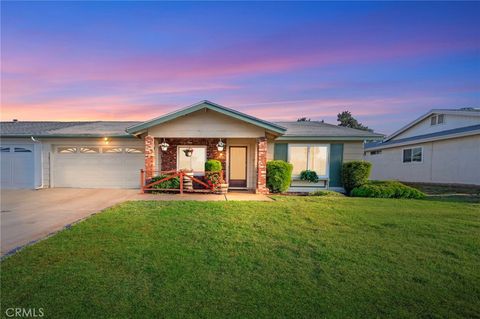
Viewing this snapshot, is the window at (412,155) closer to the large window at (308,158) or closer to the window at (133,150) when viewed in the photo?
the large window at (308,158)

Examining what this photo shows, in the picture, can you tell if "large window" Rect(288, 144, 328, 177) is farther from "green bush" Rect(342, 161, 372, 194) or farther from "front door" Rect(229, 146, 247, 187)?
"front door" Rect(229, 146, 247, 187)

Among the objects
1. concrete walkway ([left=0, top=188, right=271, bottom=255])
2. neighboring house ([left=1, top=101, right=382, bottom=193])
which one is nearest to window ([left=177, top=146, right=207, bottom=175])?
neighboring house ([left=1, top=101, right=382, bottom=193])

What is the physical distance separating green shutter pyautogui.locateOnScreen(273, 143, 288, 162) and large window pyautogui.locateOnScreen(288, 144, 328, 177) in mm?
207

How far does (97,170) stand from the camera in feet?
38.1

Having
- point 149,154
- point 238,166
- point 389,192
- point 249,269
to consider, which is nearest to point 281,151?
point 238,166

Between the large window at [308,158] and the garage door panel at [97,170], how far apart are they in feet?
26.6

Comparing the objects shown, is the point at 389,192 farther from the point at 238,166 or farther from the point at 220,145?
the point at 220,145

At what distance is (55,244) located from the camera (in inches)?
161

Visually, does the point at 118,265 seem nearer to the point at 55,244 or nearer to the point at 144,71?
the point at 55,244

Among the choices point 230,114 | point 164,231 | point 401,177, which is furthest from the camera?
point 401,177

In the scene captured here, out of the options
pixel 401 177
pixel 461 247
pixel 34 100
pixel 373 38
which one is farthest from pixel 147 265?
pixel 401 177

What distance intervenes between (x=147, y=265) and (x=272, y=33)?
1126 cm

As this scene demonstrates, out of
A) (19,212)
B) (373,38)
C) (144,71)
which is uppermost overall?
(373,38)

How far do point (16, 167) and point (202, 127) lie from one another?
1021 centimetres
